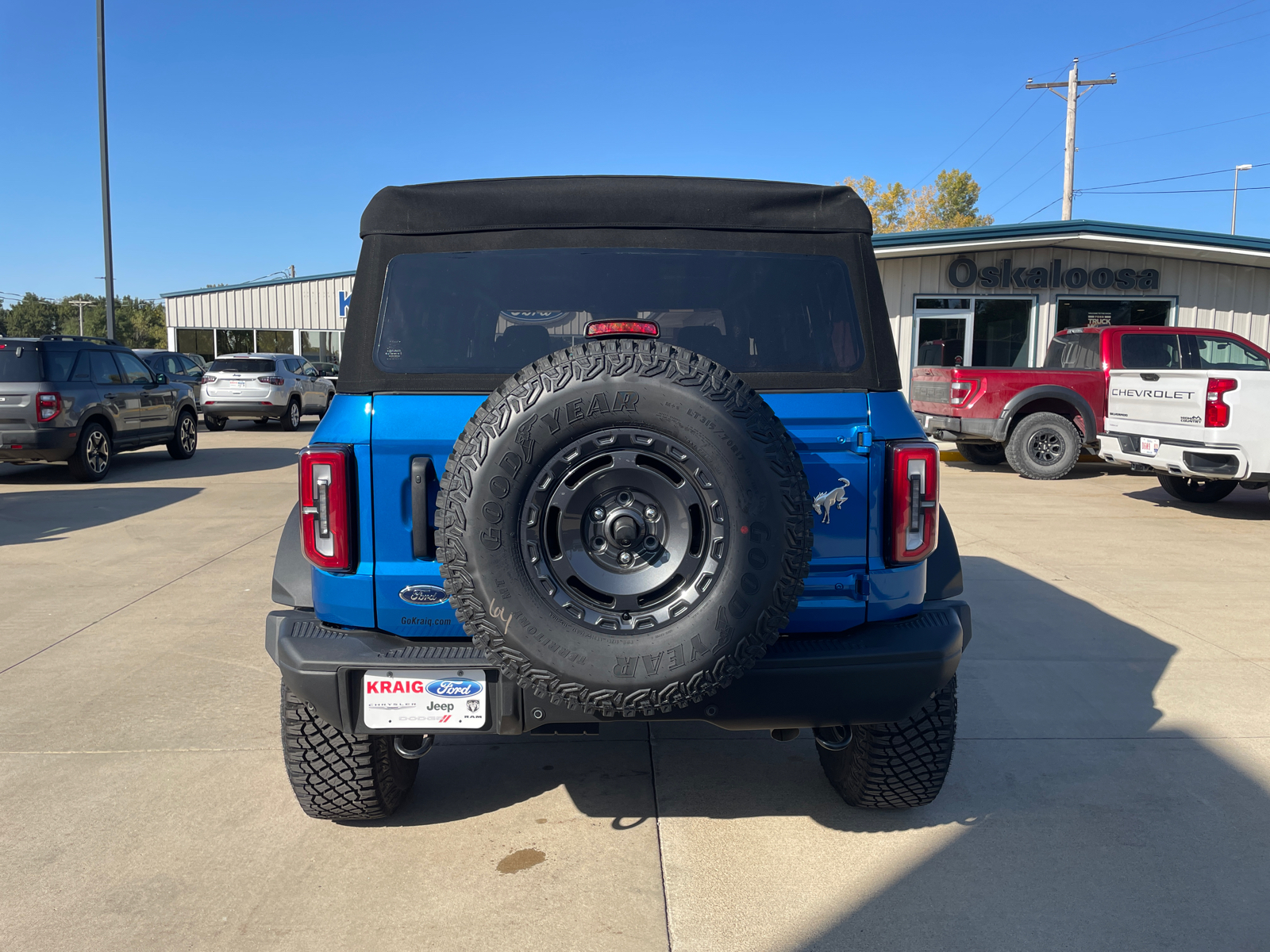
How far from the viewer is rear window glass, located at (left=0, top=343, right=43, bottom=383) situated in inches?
429

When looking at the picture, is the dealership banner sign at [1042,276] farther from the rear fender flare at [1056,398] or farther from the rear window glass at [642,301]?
the rear window glass at [642,301]

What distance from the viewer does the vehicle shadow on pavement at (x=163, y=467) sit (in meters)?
12.0

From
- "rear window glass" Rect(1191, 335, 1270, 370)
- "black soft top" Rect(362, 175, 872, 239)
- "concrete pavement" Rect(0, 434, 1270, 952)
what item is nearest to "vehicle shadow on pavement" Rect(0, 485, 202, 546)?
"concrete pavement" Rect(0, 434, 1270, 952)

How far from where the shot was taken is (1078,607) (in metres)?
5.96

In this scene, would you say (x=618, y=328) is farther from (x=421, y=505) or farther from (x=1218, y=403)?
(x=1218, y=403)

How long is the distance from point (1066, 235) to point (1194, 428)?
972 cm

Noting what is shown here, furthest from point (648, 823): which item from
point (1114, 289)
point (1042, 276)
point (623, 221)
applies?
point (1114, 289)

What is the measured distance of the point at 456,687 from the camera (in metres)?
2.58

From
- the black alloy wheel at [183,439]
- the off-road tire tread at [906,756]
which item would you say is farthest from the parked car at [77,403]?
the off-road tire tread at [906,756]

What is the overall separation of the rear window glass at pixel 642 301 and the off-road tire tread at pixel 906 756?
1168 mm

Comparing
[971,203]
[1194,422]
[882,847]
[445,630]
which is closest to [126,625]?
[445,630]

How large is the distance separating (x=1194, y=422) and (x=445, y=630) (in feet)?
27.9

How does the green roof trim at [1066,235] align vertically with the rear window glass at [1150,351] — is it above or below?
above

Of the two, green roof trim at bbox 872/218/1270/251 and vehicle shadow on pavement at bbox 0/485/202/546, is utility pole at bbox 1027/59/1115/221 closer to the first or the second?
green roof trim at bbox 872/218/1270/251
